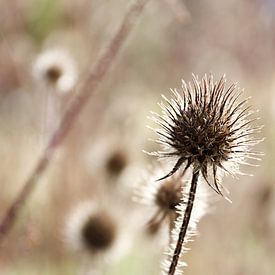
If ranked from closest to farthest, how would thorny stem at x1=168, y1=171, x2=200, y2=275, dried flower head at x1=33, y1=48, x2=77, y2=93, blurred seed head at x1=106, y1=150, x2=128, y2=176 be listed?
thorny stem at x1=168, y1=171, x2=200, y2=275, dried flower head at x1=33, y1=48, x2=77, y2=93, blurred seed head at x1=106, y1=150, x2=128, y2=176

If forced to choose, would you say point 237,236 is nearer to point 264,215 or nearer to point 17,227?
point 264,215

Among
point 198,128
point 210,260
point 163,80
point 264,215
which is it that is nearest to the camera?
point 198,128

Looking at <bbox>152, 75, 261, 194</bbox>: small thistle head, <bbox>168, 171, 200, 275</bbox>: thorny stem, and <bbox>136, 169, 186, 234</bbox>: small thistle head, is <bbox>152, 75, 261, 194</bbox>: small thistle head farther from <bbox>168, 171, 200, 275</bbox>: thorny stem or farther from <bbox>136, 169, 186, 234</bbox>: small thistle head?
<bbox>136, 169, 186, 234</bbox>: small thistle head

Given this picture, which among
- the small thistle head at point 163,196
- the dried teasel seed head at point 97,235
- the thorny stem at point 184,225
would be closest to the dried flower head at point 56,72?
the dried teasel seed head at point 97,235

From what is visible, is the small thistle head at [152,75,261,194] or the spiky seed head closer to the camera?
the small thistle head at [152,75,261,194]

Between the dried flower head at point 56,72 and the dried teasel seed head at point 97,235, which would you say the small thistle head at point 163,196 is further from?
the dried flower head at point 56,72

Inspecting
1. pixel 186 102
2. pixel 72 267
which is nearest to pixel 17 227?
pixel 72 267

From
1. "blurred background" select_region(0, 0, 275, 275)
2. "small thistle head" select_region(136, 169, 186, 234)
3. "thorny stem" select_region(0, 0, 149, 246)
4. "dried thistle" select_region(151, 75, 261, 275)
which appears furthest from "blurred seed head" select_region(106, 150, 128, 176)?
"dried thistle" select_region(151, 75, 261, 275)

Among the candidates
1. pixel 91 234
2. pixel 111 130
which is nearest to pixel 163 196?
pixel 91 234
